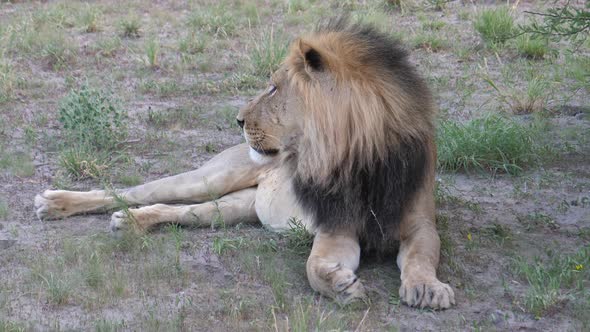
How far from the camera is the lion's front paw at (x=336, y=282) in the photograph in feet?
12.2

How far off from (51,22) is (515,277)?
5910 mm

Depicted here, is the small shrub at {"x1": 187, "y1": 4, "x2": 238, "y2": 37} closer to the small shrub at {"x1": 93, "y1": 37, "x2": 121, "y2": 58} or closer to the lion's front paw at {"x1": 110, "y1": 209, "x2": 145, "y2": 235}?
the small shrub at {"x1": 93, "y1": 37, "x2": 121, "y2": 58}

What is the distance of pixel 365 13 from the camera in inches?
345

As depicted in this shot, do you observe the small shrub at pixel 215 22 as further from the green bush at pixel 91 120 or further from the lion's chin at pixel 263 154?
the lion's chin at pixel 263 154

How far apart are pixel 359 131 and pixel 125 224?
141 centimetres

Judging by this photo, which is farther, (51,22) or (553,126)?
(51,22)

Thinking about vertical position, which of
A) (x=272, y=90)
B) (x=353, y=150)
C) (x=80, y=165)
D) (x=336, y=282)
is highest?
(x=272, y=90)

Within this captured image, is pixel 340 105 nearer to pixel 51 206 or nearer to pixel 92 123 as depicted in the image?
pixel 51 206

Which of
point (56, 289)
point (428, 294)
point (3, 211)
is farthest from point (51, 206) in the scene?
point (428, 294)

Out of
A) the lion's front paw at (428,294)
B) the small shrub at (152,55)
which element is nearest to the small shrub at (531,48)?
the small shrub at (152,55)

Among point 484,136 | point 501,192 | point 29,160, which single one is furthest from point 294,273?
point 29,160

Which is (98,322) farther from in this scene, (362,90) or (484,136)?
(484,136)

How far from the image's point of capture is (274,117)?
13.3 ft

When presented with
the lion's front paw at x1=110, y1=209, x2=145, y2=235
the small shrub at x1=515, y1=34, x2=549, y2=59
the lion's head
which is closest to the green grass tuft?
the lion's head
